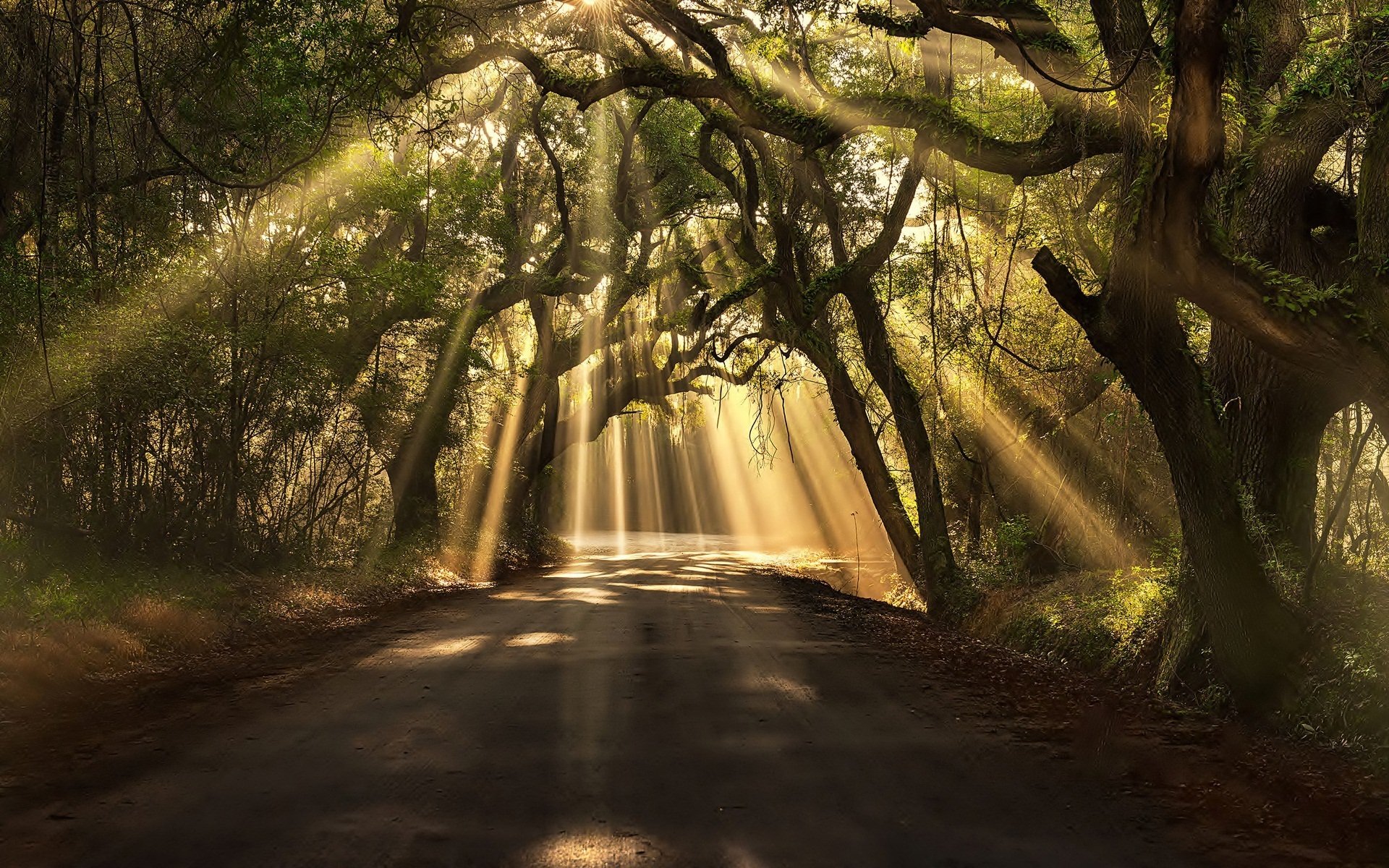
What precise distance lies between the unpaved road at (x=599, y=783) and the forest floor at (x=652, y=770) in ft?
0.06

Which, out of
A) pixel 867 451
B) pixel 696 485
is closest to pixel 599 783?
pixel 867 451

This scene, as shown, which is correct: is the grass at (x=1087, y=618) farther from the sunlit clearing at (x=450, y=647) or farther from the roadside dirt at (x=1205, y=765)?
the sunlit clearing at (x=450, y=647)

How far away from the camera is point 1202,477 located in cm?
721

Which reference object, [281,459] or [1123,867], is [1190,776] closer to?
[1123,867]

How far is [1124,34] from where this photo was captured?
7.26 m

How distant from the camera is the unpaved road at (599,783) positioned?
Result: 13.1ft

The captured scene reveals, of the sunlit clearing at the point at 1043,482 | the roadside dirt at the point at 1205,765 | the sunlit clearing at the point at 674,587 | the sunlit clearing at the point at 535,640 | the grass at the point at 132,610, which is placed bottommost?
the sunlit clearing at the point at 674,587

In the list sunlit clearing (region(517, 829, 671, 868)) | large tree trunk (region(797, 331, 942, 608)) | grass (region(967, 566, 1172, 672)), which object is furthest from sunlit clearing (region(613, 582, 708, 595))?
sunlit clearing (region(517, 829, 671, 868))

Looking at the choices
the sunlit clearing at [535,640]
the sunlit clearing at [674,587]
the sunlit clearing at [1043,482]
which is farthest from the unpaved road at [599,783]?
the sunlit clearing at [1043,482]

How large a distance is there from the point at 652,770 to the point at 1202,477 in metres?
4.80

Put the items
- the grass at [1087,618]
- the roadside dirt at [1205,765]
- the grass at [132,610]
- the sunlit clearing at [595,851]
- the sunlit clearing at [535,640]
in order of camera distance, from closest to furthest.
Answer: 1. the sunlit clearing at [595,851]
2. the roadside dirt at [1205,765]
3. the grass at [132,610]
4. the grass at [1087,618]
5. the sunlit clearing at [535,640]

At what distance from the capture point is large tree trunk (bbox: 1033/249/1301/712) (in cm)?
690

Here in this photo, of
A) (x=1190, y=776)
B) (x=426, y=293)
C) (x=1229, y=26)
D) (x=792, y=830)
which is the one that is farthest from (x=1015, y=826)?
(x=426, y=293)

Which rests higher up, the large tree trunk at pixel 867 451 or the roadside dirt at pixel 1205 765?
the large tree trunk at pixel 867 451
